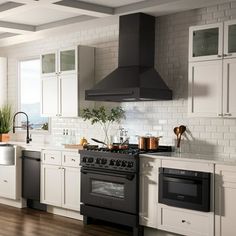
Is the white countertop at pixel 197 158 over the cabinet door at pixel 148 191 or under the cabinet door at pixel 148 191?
over

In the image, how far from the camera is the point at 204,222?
534 centimetres

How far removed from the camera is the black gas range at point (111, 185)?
19.7ft

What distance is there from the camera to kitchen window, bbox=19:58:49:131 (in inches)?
350

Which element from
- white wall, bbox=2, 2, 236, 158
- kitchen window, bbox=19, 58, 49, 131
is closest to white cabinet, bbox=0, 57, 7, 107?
kitchen window, bbox=19, 58, 49, 131

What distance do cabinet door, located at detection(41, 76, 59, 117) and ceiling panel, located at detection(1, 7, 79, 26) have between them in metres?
0.92

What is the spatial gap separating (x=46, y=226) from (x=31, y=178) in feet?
4.05

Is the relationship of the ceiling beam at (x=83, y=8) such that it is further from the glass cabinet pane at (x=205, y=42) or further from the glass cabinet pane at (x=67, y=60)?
the glass cabinet pane at (x=205, y=42)

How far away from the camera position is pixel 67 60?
7.54 meters

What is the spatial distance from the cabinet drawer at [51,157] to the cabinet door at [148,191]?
1648 mm

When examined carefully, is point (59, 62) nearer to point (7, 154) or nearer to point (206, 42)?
point (7, 154)

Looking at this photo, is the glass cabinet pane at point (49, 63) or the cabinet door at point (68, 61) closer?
the cabinet door at point (68, 61)

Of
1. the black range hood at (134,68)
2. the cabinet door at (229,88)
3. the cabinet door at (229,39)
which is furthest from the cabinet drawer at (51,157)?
the cabinet door at (229,39)

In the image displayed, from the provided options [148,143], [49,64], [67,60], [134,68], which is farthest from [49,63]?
[148,143]

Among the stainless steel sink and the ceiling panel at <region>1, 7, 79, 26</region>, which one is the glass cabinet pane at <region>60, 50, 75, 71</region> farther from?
the stainless steel sink
